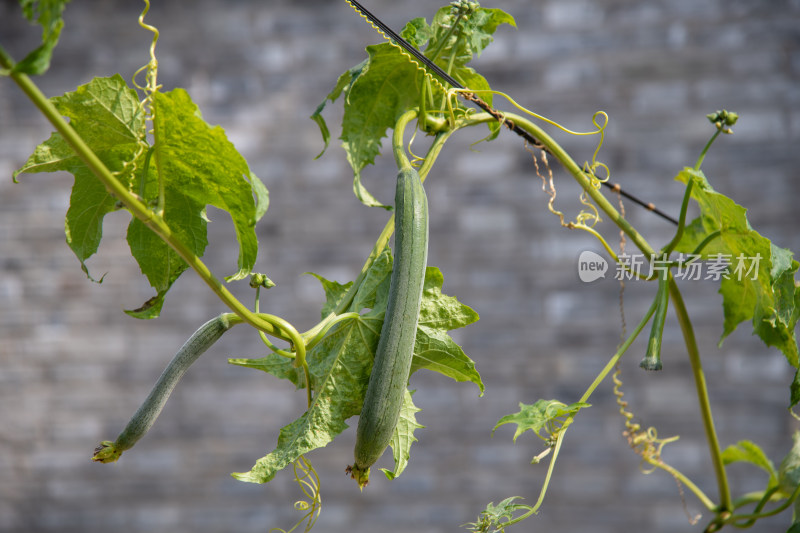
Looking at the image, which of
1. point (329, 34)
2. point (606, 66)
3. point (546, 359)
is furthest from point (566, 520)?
point (329, 34)

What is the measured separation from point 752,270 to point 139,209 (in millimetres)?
495

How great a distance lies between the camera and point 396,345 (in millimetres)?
407

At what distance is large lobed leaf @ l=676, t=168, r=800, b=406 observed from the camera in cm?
55

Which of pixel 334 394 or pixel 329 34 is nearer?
pixel 334 394

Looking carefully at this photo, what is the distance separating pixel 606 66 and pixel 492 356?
2.66ft

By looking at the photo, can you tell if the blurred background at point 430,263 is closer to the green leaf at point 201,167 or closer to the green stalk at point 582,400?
the green stalk at point 582,400

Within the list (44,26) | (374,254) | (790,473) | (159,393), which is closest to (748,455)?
(790,473)

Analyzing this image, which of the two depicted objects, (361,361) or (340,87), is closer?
(361,361)

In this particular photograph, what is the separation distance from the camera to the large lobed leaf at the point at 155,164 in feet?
1.35

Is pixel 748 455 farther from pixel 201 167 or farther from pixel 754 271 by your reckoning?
pixel 201 167

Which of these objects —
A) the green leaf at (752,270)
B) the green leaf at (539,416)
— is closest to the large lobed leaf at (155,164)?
the green leaf at (539,416)

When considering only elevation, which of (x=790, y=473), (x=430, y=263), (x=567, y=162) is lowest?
(x=790, y=473)

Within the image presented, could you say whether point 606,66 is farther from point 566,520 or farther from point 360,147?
point 360,147

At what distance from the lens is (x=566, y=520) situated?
5.75ft
